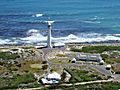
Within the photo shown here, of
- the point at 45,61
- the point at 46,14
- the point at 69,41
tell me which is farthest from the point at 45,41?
the point at 46,14

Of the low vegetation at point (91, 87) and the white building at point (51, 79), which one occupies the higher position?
the white building at point (51, 79)

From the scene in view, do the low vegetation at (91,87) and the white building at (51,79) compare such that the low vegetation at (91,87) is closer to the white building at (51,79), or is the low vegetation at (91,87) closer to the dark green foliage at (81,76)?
the white building at (51,79)

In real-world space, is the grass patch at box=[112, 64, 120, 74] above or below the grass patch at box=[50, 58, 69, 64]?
below

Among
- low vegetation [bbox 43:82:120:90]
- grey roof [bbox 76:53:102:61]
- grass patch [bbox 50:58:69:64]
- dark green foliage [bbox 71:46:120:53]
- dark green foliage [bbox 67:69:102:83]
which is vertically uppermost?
grey roof [bbox 76:53:102:61]

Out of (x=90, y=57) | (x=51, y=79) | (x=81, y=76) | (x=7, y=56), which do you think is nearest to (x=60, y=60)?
(x=90, y=57)

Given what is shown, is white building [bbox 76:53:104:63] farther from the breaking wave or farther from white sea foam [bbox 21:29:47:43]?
white sea foam [bbox 21:29:47:43]

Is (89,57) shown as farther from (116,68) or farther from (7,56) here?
(7,56)

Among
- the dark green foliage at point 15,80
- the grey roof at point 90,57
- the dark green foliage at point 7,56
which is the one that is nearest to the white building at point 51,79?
the dark green foliage at point 15,80

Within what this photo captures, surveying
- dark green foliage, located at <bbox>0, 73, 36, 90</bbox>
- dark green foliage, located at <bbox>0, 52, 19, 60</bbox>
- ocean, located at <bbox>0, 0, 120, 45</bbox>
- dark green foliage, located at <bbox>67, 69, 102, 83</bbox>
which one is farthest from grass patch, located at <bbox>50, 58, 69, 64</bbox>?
ocean, located at <bbox>0, 0, 120, 45</bbox>
